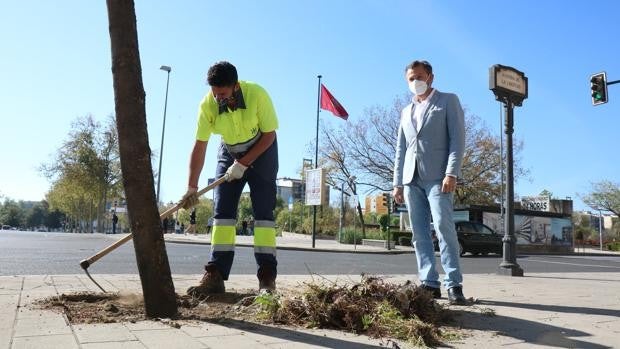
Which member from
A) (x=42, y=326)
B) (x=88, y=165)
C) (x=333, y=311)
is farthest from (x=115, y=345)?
(x=88, y=165)

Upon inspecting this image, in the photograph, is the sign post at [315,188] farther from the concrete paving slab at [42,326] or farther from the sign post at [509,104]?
the concrete paving slab at [42,326]

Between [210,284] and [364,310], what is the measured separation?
159cm

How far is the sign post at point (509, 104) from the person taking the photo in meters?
9.14

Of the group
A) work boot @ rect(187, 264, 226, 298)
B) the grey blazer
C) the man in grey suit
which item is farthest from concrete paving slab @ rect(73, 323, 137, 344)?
the grey blazer

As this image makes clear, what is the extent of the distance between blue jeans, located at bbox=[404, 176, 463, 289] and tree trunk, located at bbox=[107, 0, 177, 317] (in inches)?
97.5

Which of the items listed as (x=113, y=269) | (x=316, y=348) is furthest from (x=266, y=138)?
(x=113, y=269)

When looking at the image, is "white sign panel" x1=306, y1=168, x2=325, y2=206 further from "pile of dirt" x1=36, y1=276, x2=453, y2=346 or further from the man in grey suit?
"pile of dirt" x1=36, y1=276, x2=453, y2=346

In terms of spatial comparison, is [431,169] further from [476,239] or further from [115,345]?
[476,239]

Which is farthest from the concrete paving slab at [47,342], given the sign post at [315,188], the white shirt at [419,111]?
the sign post at [315,188]

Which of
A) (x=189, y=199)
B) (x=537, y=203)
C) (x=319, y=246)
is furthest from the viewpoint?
(x=537, y=203)

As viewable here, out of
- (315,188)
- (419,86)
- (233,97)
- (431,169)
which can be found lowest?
(431,169)

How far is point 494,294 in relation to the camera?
18.0 ft

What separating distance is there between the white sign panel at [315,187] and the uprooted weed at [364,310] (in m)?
22.3

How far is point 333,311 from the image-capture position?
11.0 ft
